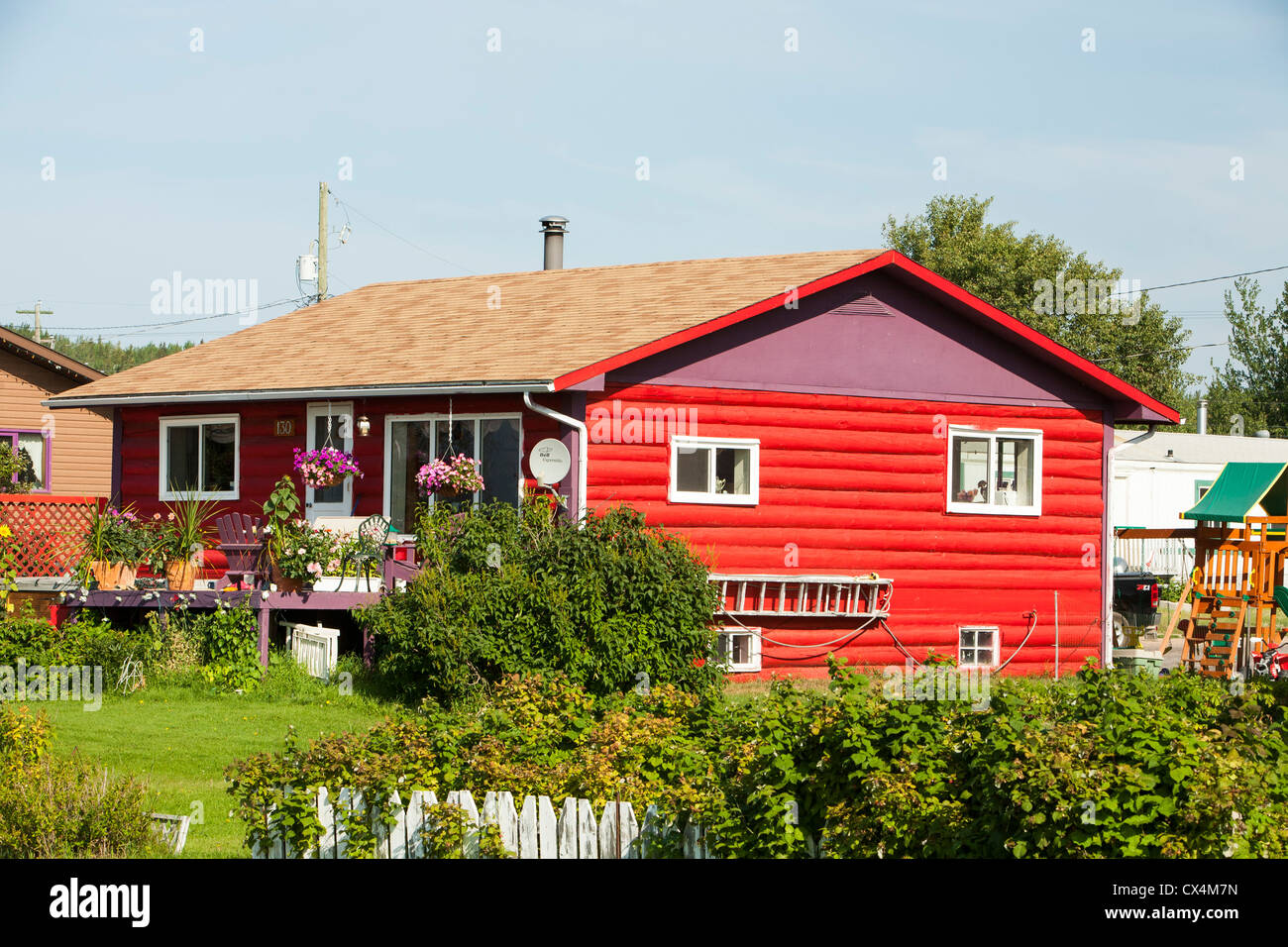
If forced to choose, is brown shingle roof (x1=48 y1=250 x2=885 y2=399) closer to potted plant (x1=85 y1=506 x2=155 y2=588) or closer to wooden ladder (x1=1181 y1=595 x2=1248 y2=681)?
potted plant (x1=85 y1=506 x2=155 y2=588)

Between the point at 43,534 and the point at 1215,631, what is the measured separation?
1596 cm

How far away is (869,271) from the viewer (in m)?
18.0

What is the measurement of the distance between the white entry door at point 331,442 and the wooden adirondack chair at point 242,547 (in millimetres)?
1683

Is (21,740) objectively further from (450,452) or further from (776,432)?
(776,432)

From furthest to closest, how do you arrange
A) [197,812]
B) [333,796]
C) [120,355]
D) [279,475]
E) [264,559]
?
1. [120,355]
2. [279,475]
3. [264,559]
4. [197,812]
5. [333,796]

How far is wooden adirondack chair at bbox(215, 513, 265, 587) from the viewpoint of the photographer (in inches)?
638

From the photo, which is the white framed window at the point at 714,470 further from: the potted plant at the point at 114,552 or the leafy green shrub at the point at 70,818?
the leafy green shrub at the point at 70,818

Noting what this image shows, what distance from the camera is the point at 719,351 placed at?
17125mm

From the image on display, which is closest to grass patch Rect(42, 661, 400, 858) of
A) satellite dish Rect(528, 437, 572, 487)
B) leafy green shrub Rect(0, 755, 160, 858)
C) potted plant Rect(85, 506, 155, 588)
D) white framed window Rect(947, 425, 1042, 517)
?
leafy green shrub Rect(0, 755, 160, 858)

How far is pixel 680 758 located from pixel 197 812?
3.56m

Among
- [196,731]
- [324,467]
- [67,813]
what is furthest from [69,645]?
[67,813]

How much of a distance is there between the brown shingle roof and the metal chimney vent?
154 cm
